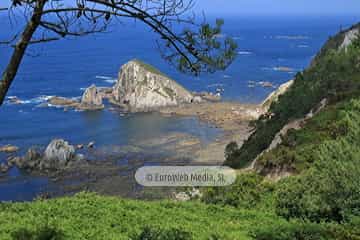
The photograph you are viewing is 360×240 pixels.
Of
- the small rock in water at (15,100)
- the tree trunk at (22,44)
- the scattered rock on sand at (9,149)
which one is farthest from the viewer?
the small rock in water at (15,100)

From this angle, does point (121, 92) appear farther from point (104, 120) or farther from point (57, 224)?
point (57, 224)

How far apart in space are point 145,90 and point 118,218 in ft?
164

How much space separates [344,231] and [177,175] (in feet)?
37.7

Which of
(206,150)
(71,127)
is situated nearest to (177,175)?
(206,150)

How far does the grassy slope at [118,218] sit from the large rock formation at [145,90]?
44.9m

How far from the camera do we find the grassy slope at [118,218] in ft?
28.7

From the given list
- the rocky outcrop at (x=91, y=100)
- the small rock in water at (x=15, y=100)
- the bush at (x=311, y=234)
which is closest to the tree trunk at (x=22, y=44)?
the bush at (x=311, y=234)

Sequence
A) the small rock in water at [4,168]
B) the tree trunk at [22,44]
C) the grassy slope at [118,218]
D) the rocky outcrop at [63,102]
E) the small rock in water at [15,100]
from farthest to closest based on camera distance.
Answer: the rocky outcrop at [63,102] < the small rock in water at [15,100] < the small rock in water at [4,168] < the grassy slope at [118,218] < the tree trunk at [22,44]

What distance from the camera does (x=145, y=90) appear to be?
59.6m

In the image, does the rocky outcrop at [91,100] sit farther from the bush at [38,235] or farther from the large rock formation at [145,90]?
the bush at [38,235]

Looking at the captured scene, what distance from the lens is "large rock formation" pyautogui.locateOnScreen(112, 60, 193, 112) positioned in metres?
58.4

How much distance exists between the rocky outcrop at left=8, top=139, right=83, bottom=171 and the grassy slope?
80.5 ft

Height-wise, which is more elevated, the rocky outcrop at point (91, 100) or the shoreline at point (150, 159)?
the rocky outcrop at point (91, 100)

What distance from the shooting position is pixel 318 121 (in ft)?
74.3
